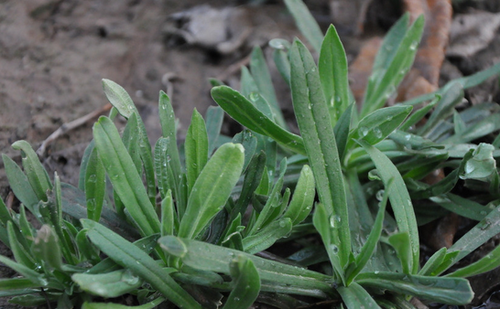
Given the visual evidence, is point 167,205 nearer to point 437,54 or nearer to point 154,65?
point 154,65

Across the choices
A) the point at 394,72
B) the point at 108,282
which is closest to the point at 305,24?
the point at 394,72

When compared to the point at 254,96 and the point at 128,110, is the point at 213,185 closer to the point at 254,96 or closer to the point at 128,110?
the point at 128,110

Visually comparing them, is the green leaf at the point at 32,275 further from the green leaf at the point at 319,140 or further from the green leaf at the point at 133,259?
the green leaf at the point at 319,140

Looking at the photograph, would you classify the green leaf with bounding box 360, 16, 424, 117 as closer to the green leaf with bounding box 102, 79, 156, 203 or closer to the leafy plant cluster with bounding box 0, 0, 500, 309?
the leafy plant cluster with bounding box 0, 0, 500, 309

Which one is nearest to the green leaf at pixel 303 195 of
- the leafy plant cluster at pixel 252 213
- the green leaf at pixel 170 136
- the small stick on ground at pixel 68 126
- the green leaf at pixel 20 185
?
the leafy plant cluster at pixel 252 213

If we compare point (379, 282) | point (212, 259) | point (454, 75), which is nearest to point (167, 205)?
point (212, 259)

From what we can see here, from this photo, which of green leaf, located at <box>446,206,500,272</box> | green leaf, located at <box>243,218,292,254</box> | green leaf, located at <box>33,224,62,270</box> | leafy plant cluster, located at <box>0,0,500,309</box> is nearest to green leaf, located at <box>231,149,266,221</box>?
leafy plant cluster, located at <box>0,0,500,309</box>

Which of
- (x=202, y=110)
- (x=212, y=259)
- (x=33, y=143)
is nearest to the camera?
(x=212, y=259)
